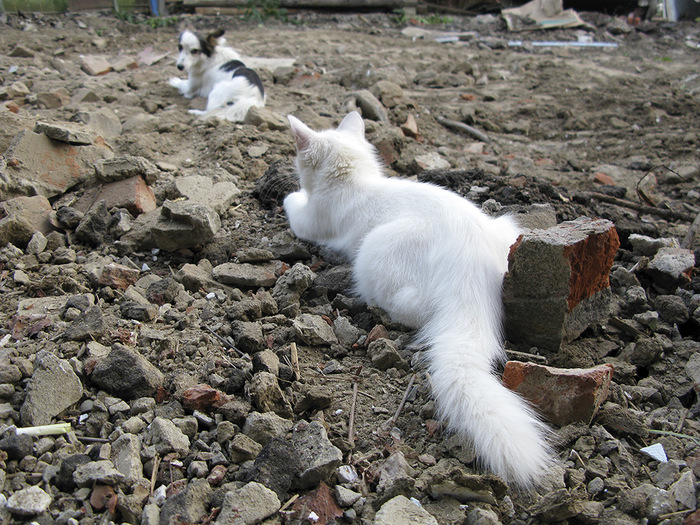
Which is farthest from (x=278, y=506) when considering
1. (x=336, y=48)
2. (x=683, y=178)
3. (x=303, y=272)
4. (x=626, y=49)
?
(x=626, y=49)

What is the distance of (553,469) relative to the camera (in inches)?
83.0

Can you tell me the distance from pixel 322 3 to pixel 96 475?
1240 cm

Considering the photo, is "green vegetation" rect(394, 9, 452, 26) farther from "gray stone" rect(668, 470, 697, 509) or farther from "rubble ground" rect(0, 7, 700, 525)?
"gray stone" rect(668, 470, 697, 509)

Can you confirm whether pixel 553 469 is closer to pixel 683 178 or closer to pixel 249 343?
pixel 249 343

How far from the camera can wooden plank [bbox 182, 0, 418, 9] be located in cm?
1153

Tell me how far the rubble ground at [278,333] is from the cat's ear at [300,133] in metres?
0.74

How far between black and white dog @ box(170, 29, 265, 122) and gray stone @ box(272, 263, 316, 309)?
3357mm

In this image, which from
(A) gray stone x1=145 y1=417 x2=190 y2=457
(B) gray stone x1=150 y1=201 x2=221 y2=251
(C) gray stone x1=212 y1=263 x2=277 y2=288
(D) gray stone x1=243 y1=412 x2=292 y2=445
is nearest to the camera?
(A) gray stone x1=145 y1=417 x2=190 y2=457

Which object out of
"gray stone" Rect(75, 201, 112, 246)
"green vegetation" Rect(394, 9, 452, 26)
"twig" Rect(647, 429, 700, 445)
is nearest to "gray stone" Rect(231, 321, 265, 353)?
"gray stone" Rect(75, 201, 112, 246)

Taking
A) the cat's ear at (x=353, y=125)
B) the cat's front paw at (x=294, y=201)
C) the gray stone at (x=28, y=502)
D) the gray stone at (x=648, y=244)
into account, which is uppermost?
the cat's ear at (x=353, y=125)

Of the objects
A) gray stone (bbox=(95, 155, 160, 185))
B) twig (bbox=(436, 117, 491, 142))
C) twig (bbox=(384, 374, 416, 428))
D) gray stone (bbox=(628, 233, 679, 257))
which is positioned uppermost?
twig (bbox=(436, 117, 491, 142))

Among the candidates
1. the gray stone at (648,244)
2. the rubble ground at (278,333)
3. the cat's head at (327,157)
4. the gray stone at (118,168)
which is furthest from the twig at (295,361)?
the gray stone at (648,244)

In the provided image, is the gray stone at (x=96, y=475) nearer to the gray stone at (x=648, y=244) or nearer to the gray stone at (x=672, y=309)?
the gray stone at (x=672, y=309)

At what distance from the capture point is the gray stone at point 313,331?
288 cm
